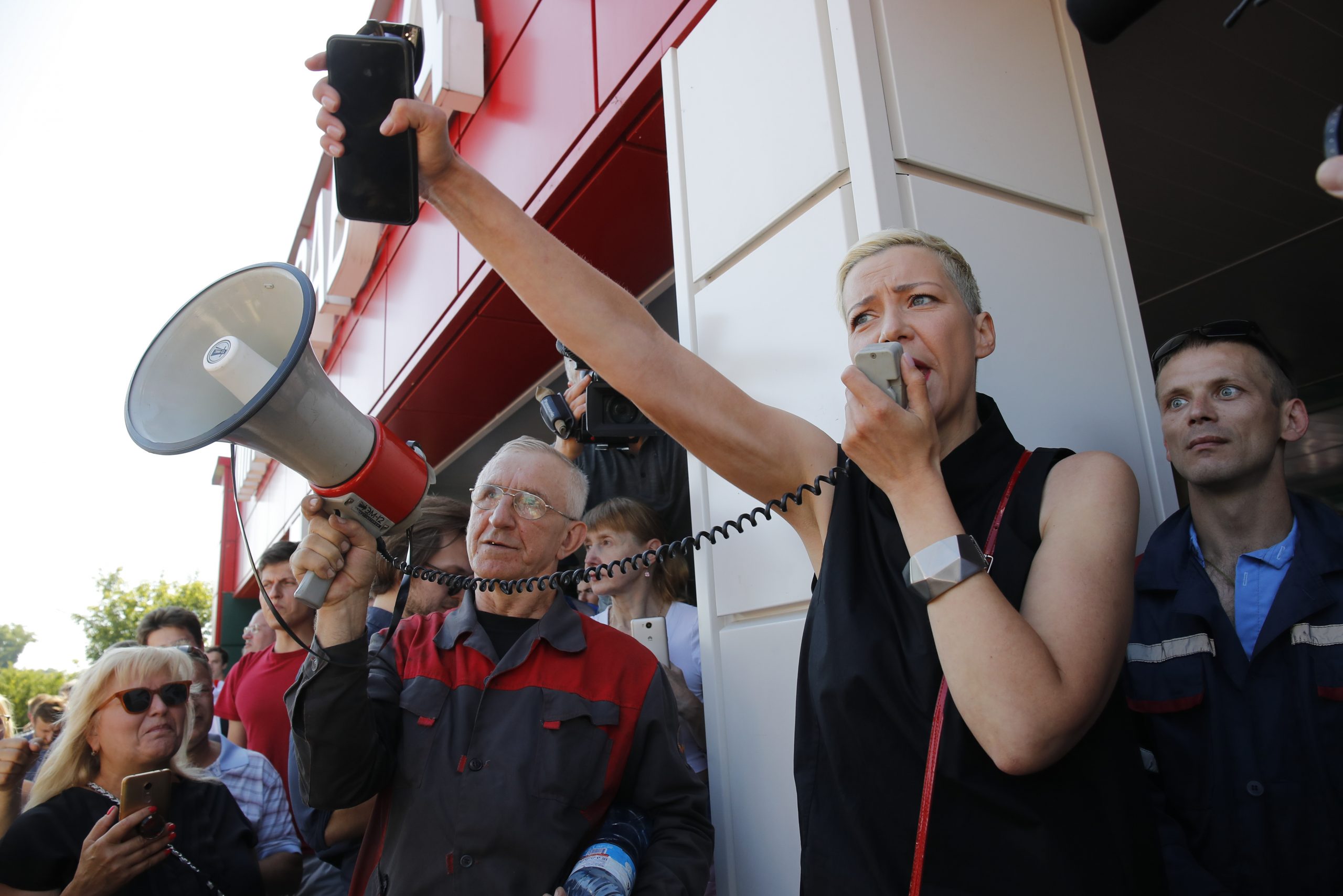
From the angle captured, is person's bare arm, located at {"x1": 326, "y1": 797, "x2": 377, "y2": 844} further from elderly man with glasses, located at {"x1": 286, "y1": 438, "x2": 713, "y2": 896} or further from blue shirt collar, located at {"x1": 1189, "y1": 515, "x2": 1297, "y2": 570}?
blue shirt collar, located at {"x1": 1189, "y1": 515, "x2": 1297, "y2": 570}

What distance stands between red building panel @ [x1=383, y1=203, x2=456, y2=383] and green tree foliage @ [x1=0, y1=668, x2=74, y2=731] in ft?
92.4

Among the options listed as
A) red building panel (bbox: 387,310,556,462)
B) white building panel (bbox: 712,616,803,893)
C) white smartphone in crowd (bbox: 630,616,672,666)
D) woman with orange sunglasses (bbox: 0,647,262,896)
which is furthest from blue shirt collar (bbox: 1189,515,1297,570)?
red building panel (bbox: 387,310,556,462)

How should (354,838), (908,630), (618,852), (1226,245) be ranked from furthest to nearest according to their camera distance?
(1226,245) < (354,838) < (618,852) < (908,630)

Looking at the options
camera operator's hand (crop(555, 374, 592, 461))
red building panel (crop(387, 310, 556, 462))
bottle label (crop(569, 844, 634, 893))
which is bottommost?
bottle label (crop(569, 844, 634, 893))

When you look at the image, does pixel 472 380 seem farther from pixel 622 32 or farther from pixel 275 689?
pixel 622 32

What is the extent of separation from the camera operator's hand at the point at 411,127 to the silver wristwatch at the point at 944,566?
3.32 feet

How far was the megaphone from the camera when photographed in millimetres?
1938

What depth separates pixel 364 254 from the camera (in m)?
7.58

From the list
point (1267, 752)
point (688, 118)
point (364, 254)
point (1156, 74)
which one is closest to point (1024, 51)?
point (688, 118)

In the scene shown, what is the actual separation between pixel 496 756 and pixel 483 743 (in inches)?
2.2

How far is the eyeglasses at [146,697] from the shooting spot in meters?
3.17

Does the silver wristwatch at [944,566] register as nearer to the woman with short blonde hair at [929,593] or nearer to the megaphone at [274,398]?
the woman with short blonde hair at [929,593]

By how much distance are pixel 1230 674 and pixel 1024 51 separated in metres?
1.74

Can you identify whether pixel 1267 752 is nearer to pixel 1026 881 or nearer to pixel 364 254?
pixel 1026 881
